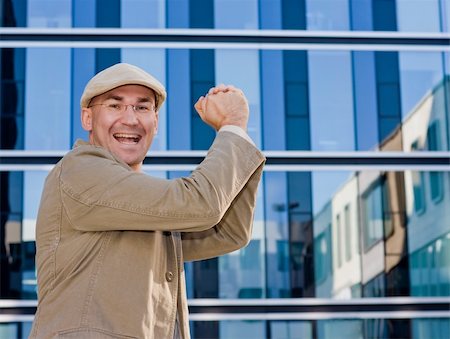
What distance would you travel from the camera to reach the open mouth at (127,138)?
7.07 ft

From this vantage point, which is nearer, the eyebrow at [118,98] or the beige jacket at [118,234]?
the beige jacket at [118,234]

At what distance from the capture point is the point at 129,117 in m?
2.13

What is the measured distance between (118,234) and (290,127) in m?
17.7

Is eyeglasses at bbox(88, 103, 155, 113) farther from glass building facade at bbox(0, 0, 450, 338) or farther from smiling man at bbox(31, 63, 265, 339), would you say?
glass building facade at bbox(0, 0, 450, 338)

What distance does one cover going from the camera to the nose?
6.98 ft

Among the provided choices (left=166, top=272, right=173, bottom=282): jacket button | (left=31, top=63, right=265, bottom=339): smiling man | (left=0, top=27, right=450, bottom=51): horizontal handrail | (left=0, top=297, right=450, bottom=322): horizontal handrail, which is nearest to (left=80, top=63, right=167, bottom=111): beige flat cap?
(left=31, top=63, right=265, bottom=339): smiling man

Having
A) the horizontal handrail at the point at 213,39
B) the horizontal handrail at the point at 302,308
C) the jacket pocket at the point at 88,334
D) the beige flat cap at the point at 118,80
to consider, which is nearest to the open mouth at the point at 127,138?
the beige flat cap at the point at 118,80

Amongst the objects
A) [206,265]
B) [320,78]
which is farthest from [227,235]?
[320,78]

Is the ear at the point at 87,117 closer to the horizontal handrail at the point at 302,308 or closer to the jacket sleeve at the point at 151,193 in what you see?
the jacket sleeve at the point at 151,193

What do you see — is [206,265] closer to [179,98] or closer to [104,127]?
[179,98]

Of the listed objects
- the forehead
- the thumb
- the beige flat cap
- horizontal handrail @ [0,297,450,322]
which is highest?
the beige flat cap

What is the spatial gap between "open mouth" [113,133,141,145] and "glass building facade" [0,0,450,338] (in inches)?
659

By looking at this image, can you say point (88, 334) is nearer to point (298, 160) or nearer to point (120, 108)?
point (120, 108)

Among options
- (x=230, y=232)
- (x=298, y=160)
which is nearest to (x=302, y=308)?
(x=298, y=160)
